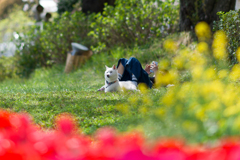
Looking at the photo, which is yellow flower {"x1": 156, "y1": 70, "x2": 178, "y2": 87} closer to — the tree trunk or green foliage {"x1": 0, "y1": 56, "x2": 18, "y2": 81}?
the tree trunk

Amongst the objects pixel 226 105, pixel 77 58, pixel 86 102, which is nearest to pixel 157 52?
pixel 77 58

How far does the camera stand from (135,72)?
5969mm

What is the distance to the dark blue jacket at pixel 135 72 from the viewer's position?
6.00m

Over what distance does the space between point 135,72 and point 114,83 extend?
70cm

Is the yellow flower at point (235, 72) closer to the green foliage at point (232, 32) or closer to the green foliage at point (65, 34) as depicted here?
the green foliage at point (232, 32)

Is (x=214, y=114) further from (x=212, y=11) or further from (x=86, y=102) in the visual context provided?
(x=212, y=11)

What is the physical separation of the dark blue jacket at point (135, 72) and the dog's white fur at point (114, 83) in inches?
13.3

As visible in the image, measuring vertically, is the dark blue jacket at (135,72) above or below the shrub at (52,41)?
below

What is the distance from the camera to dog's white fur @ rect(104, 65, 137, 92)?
5285 millimetres

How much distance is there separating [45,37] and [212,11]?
789 cm

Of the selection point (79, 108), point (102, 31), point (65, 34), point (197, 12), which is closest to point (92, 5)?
point (65, 34)

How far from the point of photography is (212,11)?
9.22 m

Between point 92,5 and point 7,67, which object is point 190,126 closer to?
point 92,5

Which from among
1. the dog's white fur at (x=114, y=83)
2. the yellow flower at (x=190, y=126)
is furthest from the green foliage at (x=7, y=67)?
the yellow flower at (x=190, y=126)
